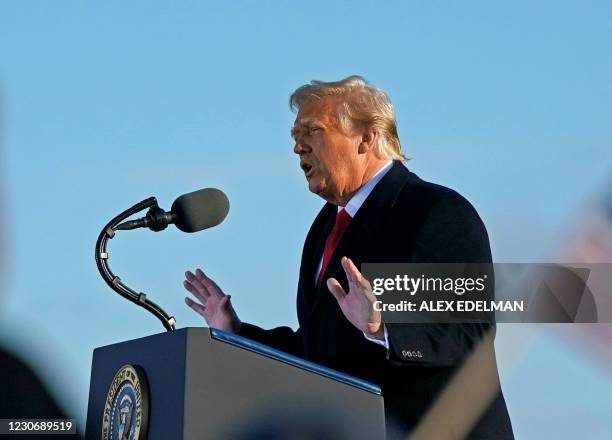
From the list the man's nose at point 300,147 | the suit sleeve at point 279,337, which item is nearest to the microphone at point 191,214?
the suit sleeve at point 279,337

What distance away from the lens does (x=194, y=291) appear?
12.5 ft

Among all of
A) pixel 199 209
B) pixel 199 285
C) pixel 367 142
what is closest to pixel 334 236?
pixel 367 142

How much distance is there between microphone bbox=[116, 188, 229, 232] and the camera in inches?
124

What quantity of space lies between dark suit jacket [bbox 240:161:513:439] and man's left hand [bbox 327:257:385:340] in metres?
0.14

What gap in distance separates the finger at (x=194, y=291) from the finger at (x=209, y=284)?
0.04 metres

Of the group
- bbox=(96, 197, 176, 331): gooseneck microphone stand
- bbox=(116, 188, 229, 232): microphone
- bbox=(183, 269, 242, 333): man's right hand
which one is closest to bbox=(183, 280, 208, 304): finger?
bbox=(183, 269, 242, 333): man's right hand

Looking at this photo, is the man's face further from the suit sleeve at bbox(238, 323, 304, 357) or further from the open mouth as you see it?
the suit sleeve at bbox(238, 323, 304, 357)

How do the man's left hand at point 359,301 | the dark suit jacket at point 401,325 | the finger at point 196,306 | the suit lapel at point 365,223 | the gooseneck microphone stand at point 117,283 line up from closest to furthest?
the man's left hand at point 359,301, the gooseneck microphone stand at point 117,283, the dark suit jacket at point 401,325, the suit lapel at point 365,223, the finger at point 196,306

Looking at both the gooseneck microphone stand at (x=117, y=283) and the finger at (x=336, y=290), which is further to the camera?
the gooseneck microphone stand at (x=117, y=283)

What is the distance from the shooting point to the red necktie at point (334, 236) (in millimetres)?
3832

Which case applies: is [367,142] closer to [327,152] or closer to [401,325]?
[327,152]

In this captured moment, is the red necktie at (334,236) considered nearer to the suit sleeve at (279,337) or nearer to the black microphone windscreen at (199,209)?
the suit sleeve at (279,337)

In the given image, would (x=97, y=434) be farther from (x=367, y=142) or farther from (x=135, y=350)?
(x=367, y=142)

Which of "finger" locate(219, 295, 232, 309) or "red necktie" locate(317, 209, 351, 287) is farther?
"red necktie" locate(317, 209, 351, 287)
